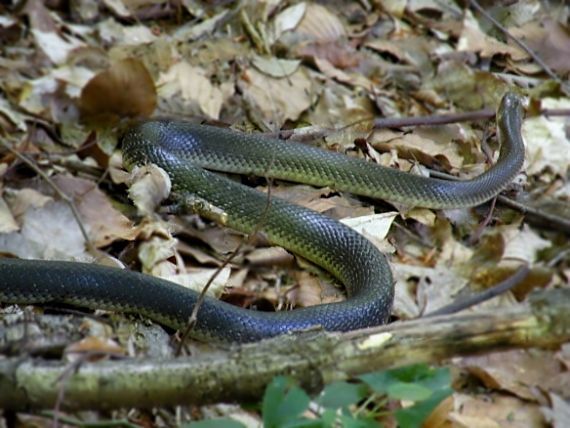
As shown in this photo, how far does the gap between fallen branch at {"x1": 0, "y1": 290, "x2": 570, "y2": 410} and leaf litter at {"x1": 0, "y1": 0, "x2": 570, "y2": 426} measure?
0.25 m

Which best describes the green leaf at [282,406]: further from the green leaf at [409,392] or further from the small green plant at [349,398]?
the green leaf at [409,392]

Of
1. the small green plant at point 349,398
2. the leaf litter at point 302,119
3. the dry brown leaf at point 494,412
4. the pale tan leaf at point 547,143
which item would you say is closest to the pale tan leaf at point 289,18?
the leaf litter at point 302,119

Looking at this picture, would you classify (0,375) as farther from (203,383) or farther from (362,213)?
(362,213)

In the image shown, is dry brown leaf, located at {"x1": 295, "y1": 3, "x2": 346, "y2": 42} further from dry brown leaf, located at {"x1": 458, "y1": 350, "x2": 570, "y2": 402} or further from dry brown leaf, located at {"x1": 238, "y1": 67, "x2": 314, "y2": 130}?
dry brown leaf, located at {"x1": 458, "y1": 350, "x2": 570, "y2": 402}

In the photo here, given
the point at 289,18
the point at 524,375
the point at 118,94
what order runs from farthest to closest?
the point at 289,18 < the point at 118,94 < the point at 524,375

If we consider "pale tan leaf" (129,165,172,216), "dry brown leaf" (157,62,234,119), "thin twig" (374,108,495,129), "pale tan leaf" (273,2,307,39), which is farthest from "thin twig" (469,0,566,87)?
"pale tan leaf" (129,165,172,216)

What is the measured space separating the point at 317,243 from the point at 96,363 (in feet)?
7.83

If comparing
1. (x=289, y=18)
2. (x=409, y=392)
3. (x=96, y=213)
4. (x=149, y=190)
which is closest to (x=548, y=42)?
(x=289, y=18)

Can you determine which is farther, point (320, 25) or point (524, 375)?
point (320, 25)

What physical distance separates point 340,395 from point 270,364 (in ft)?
0.77

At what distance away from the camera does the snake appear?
11.3ft

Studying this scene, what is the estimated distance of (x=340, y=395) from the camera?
2.06 meters

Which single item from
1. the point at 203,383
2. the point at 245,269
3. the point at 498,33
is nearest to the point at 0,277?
the point at 245,269

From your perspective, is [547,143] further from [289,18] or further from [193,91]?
[193,91]
